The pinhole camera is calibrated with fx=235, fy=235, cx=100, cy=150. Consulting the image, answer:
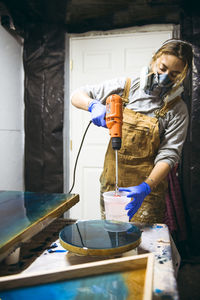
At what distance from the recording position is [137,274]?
1.94ft

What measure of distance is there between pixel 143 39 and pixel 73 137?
4.53 ft

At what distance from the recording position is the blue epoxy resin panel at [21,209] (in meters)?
0.78

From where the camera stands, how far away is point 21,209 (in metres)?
0.99

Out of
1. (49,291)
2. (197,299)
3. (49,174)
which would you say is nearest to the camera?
(49,291)

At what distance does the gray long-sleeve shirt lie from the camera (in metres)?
1.51

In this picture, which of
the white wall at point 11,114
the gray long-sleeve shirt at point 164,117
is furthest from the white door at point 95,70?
the gray long-sleeve shirt at point 164,117

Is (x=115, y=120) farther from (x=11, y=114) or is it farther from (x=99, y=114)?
(x=11, y=114)

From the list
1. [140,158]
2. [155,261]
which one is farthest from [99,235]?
[140,158]

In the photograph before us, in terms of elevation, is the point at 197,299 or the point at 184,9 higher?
the point at 184,9

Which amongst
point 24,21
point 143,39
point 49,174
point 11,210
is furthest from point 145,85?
point 24,21

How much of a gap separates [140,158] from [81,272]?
43.7 inches

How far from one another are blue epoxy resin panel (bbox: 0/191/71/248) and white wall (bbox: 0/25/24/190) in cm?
149

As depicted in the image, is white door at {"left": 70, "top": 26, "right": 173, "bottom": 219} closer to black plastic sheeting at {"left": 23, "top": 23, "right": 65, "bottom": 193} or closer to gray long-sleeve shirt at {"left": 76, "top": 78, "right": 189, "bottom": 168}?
black plastic sheeting at {"left": 23, "top": 23, "right": 65, "bottom": 193}

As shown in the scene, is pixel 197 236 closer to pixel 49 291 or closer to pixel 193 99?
pixel 193 99
